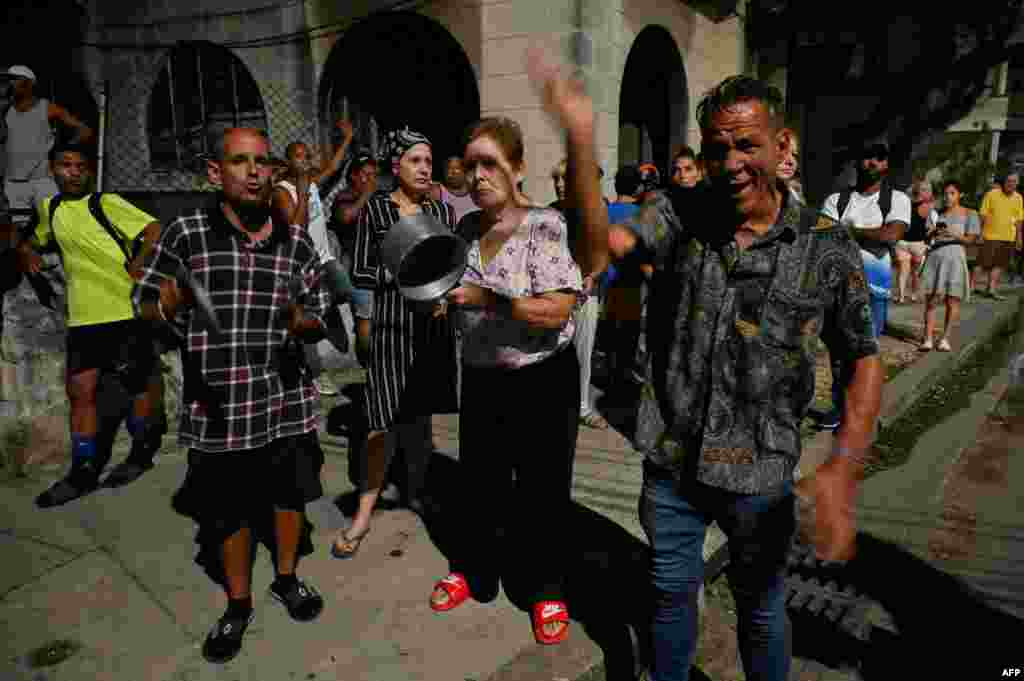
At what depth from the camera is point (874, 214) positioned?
16.2 feet

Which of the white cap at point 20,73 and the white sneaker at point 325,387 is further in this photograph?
the white cap at point 20,73

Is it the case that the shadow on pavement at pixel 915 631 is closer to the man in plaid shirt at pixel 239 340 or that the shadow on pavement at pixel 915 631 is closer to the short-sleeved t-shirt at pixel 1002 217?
the man in plaid shirt at pixel 239 340

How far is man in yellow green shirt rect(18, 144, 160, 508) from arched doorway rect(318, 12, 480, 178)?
18.7 ft

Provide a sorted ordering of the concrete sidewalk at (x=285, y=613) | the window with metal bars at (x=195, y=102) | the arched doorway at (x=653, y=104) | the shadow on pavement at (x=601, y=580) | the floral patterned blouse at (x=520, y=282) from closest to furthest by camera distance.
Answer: the floral patterned blouse at (x=520, y=282)
the concrete sidewalk at (x=285, y=613)
the shadow on pavement at (x=601, y=580)
the window with metal bars at (x=195, y=102)
the arched doorway at (x=653, y=104)

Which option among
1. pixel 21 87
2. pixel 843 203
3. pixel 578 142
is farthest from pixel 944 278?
pixel 21 87

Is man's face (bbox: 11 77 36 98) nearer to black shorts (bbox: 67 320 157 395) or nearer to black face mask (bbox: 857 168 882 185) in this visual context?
black shorts (bbox: 67 320 157 395)

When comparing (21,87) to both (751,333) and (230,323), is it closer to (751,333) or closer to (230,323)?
(230,323)

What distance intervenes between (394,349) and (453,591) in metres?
1.11

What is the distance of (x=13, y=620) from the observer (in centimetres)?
290

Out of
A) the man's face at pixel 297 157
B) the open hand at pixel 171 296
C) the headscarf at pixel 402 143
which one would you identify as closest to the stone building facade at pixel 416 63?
the man's face at pixel 297 157

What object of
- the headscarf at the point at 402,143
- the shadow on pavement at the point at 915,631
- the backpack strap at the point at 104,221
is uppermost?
the headscarf at the point at 402,143

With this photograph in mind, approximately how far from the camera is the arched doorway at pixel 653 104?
1054cm

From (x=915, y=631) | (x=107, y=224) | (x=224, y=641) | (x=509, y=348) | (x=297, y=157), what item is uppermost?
(x=297, y=157)

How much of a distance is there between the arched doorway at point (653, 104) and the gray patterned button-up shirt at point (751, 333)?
29.7 feet
